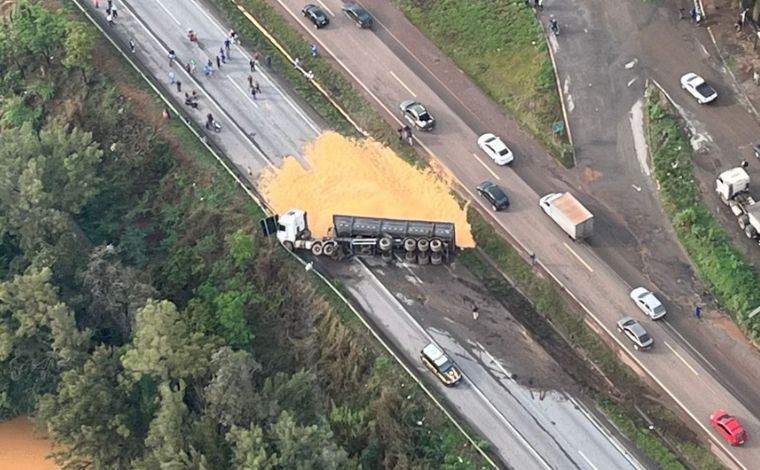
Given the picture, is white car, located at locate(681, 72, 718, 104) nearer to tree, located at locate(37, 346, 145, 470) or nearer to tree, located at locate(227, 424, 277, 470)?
tree, located at locate(227, 424, 277, 470)

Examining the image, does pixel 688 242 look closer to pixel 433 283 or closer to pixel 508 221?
pixel 508 221

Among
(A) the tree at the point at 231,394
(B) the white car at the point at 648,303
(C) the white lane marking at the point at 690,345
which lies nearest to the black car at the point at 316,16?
(A) the tree at the point at 231,394

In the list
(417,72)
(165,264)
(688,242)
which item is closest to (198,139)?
(165,264)

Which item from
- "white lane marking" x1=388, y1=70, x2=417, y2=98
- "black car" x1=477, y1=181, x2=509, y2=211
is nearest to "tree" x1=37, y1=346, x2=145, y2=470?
"black car" x1=477, y1=181, x2=509, y2=211

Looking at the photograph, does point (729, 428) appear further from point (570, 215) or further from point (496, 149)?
point (496, 149)

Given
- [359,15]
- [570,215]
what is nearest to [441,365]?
[570,215]

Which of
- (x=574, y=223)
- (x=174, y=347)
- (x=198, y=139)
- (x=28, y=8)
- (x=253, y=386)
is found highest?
(x=28, y=8)
